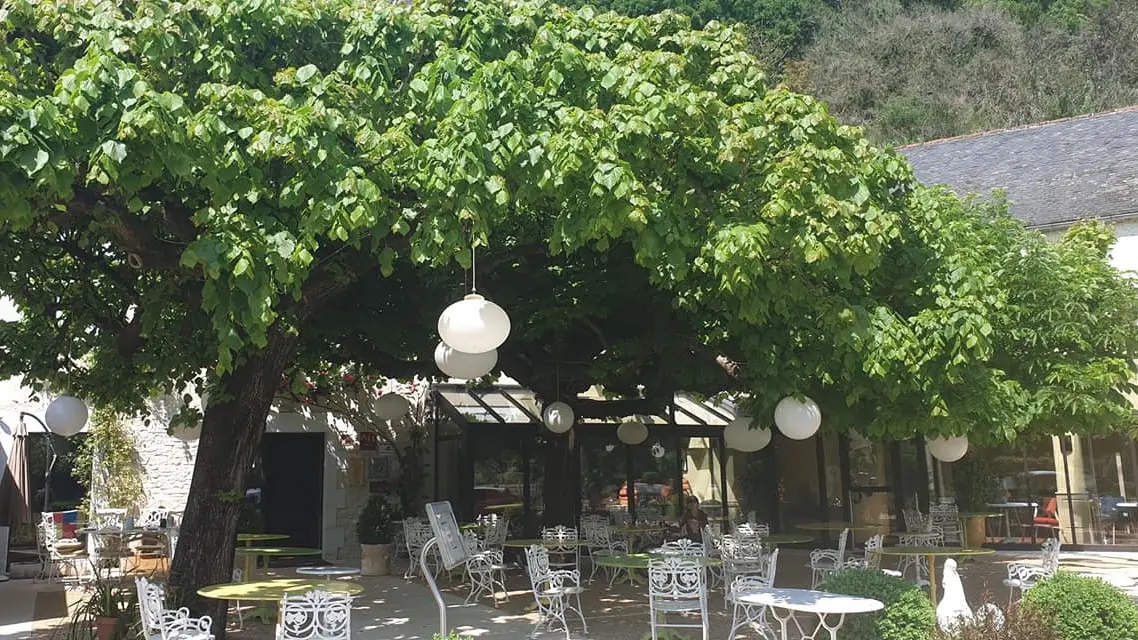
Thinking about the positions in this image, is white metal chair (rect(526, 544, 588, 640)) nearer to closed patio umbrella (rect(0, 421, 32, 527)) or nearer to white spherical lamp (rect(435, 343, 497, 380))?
white spherical lamp (rect(435, 343, 497, 380))

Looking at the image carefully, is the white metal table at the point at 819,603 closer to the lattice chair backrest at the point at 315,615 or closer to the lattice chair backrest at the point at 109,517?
the lattice chair backrest at the point at 315,615

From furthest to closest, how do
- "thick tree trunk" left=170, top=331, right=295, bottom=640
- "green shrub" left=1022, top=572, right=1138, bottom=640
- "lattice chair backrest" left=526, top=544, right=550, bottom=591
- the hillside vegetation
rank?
the hillside vegetation
"lattice chair backrest" left=526, top=544, right=550, bottom=591
"thick tree trunk" left=170, top=331, right=295, bottom=640
"green shrub" left=1022, top=572, right=1138, bottom=640

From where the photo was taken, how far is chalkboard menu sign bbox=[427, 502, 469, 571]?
23.4ft

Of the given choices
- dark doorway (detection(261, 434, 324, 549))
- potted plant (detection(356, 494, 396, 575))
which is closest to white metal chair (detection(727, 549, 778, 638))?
potted plant (detection(356, 494, 396, 575))

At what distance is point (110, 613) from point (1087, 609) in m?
7.31

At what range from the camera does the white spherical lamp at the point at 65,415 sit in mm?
8680

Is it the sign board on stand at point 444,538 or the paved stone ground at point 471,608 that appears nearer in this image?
the sign board on stand at point 444,538

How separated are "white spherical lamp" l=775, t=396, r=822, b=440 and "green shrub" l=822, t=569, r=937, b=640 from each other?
1.17 m

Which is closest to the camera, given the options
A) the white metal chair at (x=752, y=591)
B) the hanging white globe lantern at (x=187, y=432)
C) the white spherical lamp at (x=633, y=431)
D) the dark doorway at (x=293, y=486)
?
the white metal chair at (x=752, y=591)

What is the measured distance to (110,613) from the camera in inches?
290

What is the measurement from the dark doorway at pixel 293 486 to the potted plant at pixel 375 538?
229cm

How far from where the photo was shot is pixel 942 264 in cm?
795

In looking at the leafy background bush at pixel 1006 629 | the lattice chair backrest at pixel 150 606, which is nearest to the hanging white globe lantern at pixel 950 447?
the leafy background bush at pixel 1006 629

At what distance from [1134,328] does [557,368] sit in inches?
247
